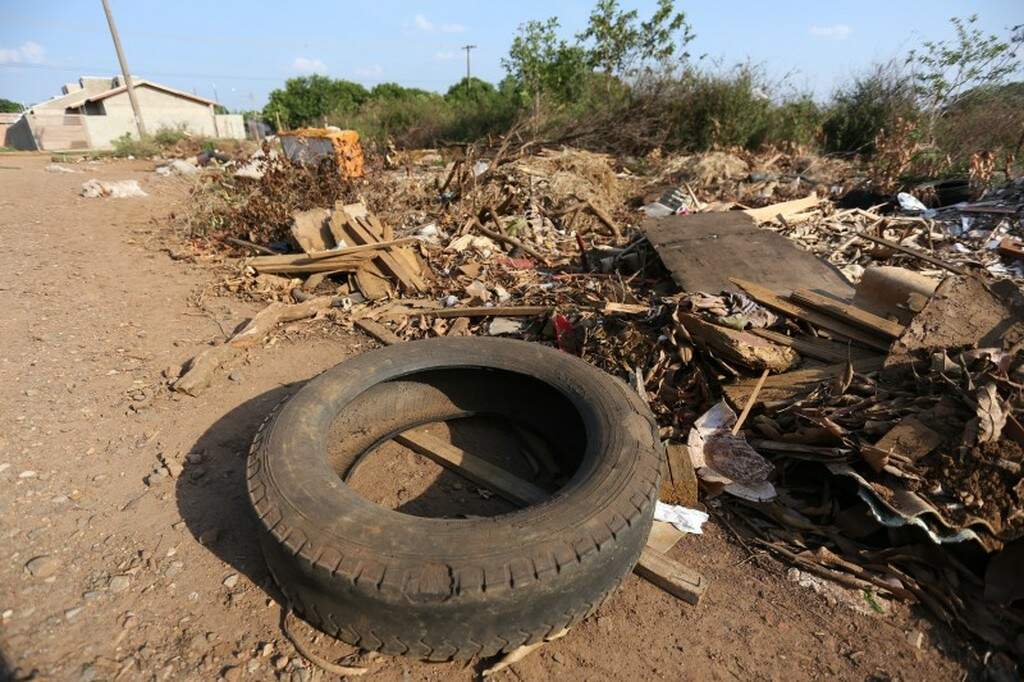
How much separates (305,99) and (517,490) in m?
42.8

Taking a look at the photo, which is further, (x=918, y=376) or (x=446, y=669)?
(x=918, y=376)

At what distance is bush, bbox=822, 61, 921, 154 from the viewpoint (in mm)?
11273

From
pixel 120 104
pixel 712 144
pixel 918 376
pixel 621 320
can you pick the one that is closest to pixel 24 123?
pixel 120 104

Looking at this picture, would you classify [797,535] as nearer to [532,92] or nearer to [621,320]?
[621,320]

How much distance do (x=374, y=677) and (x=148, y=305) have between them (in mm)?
4382

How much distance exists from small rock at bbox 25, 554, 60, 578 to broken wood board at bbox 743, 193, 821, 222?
6820 mm

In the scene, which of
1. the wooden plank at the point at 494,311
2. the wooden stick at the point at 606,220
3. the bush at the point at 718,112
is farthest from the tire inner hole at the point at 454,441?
the bush at the point at 718,112

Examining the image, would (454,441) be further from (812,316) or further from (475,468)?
(812,316)

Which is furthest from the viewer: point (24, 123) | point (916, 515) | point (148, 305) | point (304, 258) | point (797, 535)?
point (24, 123)

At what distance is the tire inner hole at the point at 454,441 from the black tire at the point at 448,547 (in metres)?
0.45

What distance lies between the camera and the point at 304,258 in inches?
203

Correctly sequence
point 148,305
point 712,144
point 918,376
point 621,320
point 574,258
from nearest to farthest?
1. point 918,376
2. point 621,320
3. point 148,305
4. point 574,258
5. point 712,144

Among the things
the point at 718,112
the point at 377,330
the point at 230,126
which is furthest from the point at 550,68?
the point at 230,126

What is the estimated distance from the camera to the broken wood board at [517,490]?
2.05 m
